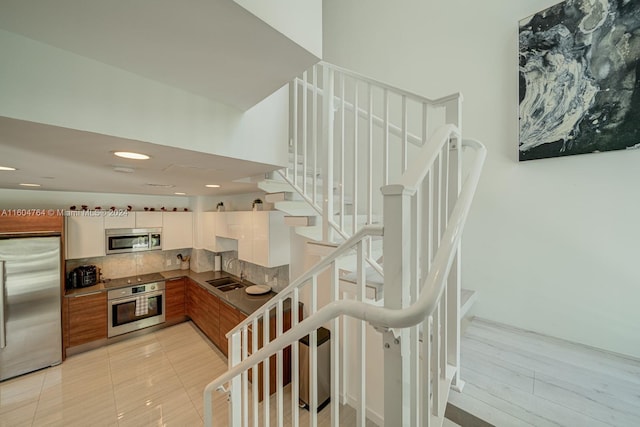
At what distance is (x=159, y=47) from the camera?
79 cm

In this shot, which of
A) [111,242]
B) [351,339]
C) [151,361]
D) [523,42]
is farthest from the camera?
[111,242]

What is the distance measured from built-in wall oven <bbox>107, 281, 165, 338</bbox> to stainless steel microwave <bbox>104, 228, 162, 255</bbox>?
62cm

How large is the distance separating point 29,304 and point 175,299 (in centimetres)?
165

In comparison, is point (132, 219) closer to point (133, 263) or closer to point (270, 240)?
point (133, 263)

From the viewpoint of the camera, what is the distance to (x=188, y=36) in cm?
73

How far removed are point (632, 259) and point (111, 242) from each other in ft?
18.2

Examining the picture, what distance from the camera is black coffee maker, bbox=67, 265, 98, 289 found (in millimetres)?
3441

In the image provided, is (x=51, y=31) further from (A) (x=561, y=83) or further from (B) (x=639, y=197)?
(B) (x=639, y=197)

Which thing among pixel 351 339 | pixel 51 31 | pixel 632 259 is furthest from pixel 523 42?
pixel 351 339

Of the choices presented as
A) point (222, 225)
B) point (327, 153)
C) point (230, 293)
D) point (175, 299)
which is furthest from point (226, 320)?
point (327, 153)

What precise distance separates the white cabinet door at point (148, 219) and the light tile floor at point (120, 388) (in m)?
1.81

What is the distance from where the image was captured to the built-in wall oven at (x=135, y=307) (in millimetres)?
3441

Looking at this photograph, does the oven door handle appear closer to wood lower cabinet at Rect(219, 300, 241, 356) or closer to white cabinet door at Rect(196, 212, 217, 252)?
white cabinet door at Rect(196, 212, 217, 252)

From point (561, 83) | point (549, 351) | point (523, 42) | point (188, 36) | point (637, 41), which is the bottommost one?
point (549, 351)
